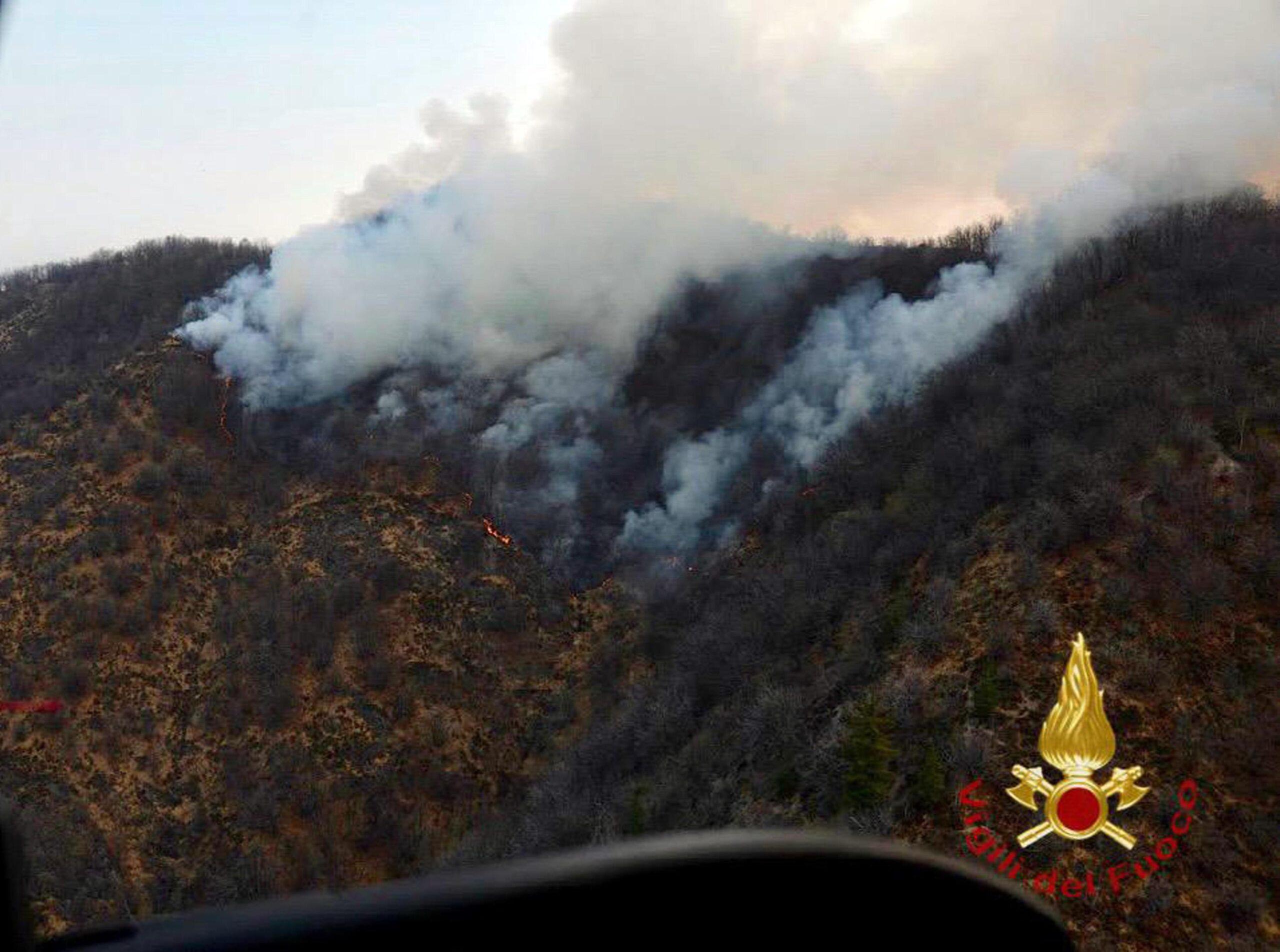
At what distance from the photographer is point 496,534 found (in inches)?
1529

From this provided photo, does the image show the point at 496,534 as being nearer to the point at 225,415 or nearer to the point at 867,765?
the point at 225,415

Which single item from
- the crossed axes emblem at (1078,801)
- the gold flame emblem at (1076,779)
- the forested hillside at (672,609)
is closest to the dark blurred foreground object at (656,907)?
the gold flame emblem at (1076,779)

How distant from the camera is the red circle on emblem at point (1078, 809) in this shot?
42.9 ft

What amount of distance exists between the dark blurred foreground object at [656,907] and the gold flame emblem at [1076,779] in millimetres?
9234

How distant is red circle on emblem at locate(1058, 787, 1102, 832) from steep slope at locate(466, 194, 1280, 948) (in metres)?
0.31

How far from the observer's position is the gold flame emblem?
397 inches

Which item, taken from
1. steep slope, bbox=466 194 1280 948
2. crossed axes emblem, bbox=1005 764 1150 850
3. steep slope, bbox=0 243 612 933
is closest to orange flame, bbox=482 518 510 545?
steep slope, bbox=0 243 612 933

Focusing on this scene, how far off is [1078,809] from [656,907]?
48.0 feet

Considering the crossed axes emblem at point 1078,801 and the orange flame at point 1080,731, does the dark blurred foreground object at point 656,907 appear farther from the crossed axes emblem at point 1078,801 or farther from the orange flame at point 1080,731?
the crossed axes emblem at point 1078,801

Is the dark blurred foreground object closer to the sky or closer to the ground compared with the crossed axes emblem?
closer to the sky

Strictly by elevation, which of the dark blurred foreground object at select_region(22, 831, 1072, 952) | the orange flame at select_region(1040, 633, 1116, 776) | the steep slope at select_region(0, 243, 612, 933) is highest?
the dark blurred foreground object at select_region(22, 831, 1072, 952)

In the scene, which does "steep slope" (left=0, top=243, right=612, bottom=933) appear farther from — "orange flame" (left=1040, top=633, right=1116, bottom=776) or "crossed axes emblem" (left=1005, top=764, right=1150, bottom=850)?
"orange flame" (left=1040, top=633, right=1116, bottom=776)

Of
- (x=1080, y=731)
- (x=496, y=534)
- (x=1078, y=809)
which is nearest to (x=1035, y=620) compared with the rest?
(x=1078, y=809)

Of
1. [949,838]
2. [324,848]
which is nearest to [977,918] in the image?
[949,838]
